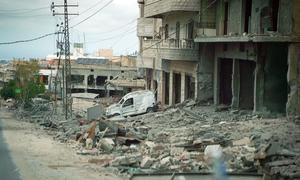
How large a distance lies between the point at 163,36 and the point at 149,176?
114 feet

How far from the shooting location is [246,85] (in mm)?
30953

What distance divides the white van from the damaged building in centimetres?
287

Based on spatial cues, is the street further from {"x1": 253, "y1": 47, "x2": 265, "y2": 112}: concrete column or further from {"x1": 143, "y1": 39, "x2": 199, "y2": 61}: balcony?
{"x1": 143, "y1": 39, "x2": 199, "y2": 61}: balcony

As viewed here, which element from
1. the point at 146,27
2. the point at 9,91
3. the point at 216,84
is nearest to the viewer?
the point at 216,84

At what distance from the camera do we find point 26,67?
79.8 m

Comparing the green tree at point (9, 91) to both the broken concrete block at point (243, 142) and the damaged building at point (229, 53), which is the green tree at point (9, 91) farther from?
the broken concrete block at point (243, 142)

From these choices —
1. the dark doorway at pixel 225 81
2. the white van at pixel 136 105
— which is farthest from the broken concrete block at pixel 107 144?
the white van at pixel 136 105

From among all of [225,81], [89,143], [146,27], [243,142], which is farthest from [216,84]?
[146,27]

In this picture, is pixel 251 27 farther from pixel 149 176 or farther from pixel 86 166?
pixel 149 176

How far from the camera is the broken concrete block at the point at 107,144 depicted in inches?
917

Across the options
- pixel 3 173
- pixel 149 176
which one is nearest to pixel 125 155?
pixel 3 173

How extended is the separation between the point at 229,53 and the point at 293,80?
7.57 metres

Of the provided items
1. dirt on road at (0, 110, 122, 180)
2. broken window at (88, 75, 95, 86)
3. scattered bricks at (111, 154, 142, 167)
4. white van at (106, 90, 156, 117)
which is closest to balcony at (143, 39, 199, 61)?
white van at (106, 90, 156, 117)

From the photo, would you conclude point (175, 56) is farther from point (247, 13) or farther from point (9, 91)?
point (9, 91)
